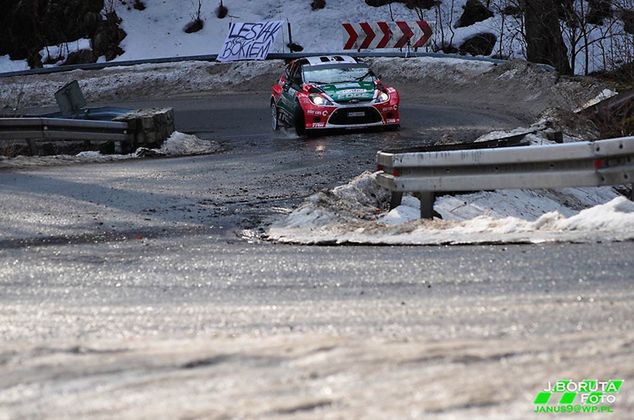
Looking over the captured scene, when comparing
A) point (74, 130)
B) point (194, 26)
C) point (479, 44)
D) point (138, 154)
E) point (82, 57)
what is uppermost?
point (194, 26)

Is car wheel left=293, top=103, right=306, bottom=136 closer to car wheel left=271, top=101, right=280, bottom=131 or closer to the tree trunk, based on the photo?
car wheel left=271, top=101, right=280, bottom=131

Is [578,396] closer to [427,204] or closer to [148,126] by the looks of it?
[427,204]

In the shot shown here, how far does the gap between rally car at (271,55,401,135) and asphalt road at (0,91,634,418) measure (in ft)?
29.0

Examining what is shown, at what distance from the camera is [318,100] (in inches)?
824

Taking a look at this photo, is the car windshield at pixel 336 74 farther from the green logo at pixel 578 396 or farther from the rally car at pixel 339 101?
the green logo at pixel 578 396

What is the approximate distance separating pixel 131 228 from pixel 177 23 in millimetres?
31641

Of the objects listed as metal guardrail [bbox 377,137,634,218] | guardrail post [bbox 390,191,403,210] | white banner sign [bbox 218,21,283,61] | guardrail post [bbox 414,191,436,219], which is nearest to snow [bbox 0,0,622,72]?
white banner sign [bbox 218,21,283,61]

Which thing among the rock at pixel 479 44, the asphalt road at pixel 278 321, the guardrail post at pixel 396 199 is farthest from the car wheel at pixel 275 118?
the rock at pixel 479 44

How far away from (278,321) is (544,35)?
24.9m

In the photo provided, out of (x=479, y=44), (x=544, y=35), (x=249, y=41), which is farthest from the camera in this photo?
(x=479, y=44)

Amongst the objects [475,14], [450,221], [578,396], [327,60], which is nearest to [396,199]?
[450,221]

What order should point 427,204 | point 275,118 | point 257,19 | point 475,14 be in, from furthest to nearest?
point 257,19 < point 475,14 < point 275,118 < point 427,204

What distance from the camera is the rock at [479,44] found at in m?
37.9

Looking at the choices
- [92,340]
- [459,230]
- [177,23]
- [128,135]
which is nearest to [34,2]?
[177,23]
